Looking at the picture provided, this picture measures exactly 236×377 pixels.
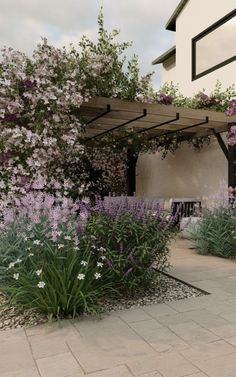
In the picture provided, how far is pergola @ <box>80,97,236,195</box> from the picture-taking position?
6.39 m

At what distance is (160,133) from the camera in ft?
30.3

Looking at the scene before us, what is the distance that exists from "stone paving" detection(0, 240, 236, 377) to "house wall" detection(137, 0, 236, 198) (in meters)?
5.55

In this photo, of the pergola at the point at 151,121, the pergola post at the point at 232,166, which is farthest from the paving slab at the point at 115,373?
the pergola post at the point at 232,166

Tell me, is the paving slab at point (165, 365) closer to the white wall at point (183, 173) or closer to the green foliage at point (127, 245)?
the green foliage at point (127, 245)

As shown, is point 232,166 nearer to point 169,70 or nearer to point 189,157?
point 189,157

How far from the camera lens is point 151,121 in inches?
301

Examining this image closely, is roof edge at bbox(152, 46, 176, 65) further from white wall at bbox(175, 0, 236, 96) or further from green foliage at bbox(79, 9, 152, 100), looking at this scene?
green foliage at bbox(79, 9, 152, 100)

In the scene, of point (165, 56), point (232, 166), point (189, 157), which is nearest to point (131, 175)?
point (189, 157)

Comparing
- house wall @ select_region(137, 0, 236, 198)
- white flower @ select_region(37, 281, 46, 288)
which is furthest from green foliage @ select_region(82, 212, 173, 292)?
house wall @ select_region(137, 0, 236, 198)

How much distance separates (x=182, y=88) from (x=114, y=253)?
8.04 metres

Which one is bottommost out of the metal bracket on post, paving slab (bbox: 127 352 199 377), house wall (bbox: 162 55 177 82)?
paving slab (bbox: 127 352 199 377)

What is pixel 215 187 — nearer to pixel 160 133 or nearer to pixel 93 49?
pixel 160 133

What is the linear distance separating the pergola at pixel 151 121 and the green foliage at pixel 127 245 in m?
2.86

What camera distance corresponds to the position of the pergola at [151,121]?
6.39 m
